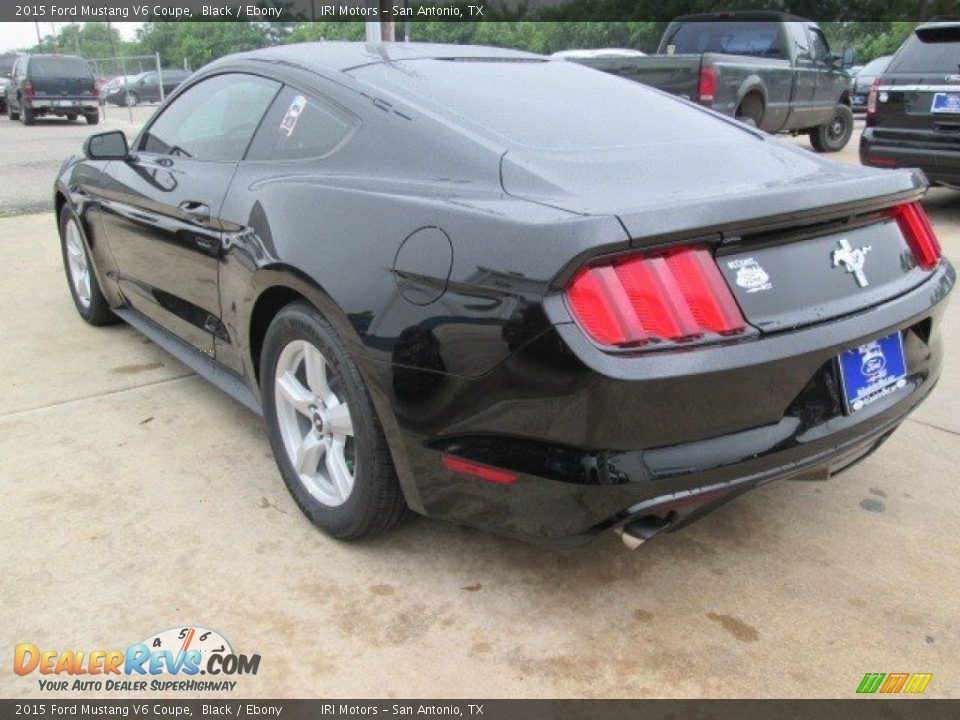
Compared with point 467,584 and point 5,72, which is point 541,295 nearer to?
point 467,584

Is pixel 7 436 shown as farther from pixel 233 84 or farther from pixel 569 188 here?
pixel 569 188

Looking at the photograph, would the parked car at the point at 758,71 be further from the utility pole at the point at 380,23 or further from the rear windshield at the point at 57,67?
the rear windshield at the point at 57,67

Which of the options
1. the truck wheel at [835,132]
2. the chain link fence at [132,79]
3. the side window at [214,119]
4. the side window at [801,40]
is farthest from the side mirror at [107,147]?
the chain link fence at [132,79]

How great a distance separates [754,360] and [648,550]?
90 centimetres

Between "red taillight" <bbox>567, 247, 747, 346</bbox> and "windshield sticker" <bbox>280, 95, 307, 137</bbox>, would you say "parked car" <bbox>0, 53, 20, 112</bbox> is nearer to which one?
"windshield sticker" <bbox>280, 95, 307, 137</bbox>

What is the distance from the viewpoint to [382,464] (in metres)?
2.33

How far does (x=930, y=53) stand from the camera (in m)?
7.12

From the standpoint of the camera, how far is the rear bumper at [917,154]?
6.87 m

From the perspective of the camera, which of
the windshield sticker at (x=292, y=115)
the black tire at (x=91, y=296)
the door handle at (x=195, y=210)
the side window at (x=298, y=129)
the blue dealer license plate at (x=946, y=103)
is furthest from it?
the blue dealer license plate at (x=946, y=103)

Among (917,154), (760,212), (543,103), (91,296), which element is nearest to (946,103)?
(917,154)

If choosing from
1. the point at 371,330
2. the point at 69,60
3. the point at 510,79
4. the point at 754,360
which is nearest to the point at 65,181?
the point at 510,79

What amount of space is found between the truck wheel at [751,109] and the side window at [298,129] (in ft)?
28.2

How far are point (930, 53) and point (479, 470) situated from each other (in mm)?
6959

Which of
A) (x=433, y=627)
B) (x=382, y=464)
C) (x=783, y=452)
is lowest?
(x=433, y=627)
